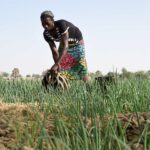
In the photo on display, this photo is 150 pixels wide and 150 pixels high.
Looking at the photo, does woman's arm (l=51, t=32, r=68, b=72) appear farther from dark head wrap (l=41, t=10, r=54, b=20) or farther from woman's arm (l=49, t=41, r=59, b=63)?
dark head wrap (l=41, t=10, r=54, b=20)

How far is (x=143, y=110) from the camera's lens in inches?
150

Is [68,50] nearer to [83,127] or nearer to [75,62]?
[75,62]

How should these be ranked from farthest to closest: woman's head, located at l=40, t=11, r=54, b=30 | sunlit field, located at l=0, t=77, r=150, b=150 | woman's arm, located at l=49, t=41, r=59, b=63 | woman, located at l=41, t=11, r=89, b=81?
1. woman's arm, located at l=49, t=41, r=59, b=63
2. woman, located at l=41, t=11, r=89, b=81
3. woman's head, located at l=40, t=11, r=54, b=30
4. sunlit field, located at l=0, t=77, r=150, b=150

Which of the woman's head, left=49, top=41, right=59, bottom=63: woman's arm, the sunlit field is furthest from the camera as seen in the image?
left=49, top=41, right=59, bottom=63: woman's arm

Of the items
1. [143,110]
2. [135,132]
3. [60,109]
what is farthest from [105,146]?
[143,110]

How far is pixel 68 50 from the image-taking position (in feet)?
24.1

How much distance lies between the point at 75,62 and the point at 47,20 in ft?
2.51

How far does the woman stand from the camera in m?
6.97

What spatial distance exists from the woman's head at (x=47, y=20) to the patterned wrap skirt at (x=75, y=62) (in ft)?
1.79

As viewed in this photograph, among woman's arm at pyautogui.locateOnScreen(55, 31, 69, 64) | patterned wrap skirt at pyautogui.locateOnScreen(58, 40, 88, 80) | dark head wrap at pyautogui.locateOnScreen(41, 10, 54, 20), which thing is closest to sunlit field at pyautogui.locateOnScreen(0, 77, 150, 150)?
woman's arm at pyautogui.locateOnScreen(55, 31, 69, 64)

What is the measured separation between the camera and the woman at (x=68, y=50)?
22.9ft

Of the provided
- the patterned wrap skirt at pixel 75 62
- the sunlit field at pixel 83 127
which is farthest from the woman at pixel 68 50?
the sunlit field at pixel 83 127

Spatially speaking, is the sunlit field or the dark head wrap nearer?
the sunlit field

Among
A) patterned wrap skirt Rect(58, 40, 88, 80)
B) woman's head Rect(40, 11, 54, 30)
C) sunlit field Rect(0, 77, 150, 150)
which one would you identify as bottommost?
sunlit field Rect(0, 77, 150, 150)
